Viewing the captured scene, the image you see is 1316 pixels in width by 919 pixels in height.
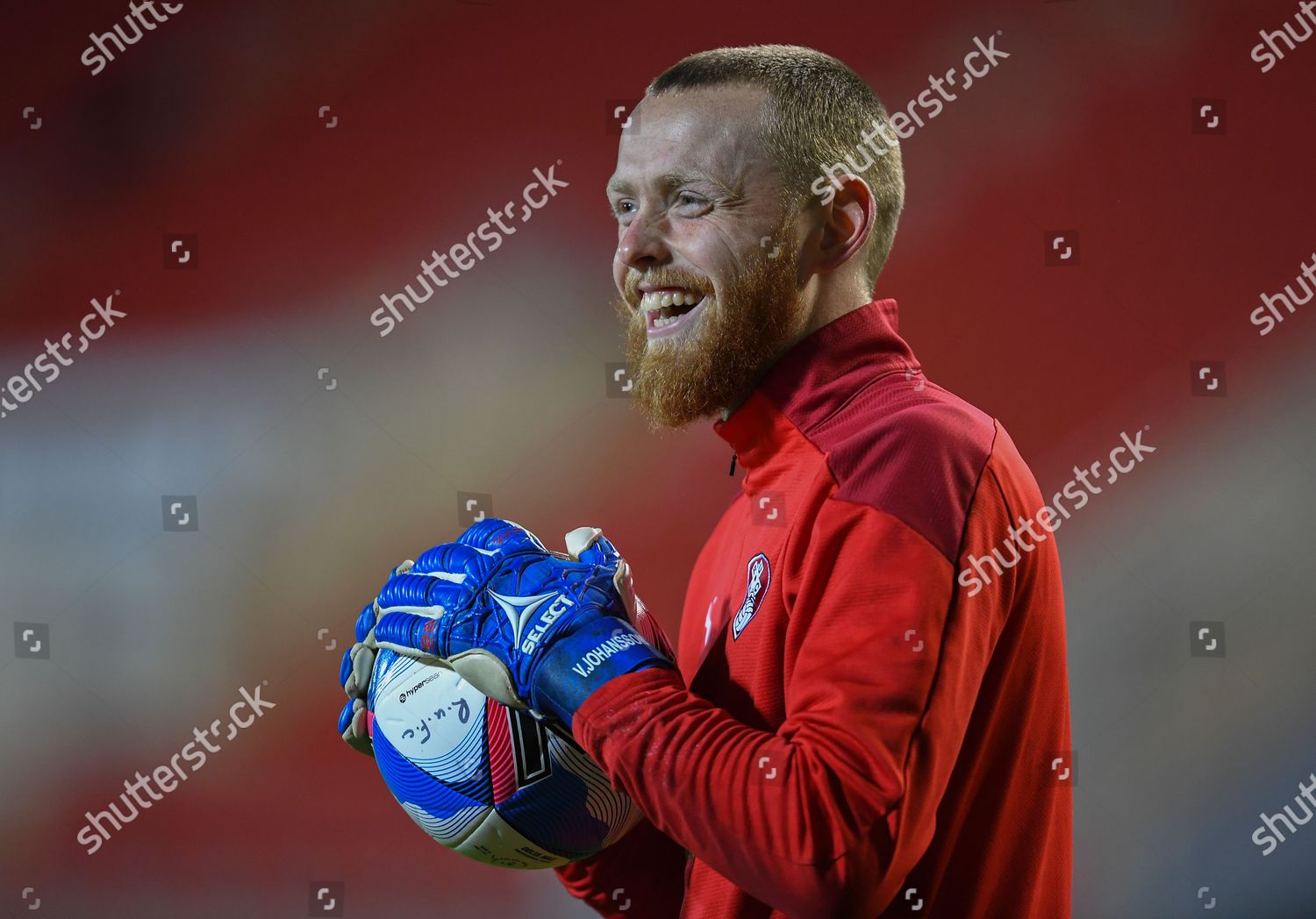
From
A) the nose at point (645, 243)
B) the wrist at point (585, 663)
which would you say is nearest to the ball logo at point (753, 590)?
the wrist at point (585, 663)

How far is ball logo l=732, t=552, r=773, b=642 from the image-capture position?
1124 millimetres

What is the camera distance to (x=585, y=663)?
104 centimetres

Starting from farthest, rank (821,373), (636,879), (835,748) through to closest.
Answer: (636,879), (821,373), (835,748)

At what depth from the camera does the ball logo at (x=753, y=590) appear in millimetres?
1124

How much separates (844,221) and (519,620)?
54 cm

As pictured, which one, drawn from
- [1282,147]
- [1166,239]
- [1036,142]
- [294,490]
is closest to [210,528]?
[294,490]

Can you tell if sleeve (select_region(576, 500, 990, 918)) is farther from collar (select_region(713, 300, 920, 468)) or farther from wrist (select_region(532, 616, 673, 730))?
collar (select_region(713, 300, 920, 468))

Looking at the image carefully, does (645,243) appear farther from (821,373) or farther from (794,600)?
(794,600)

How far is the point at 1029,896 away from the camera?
42.9 inches

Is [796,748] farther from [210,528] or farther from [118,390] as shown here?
[118,390]

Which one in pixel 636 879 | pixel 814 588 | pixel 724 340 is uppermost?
pixel 724 340

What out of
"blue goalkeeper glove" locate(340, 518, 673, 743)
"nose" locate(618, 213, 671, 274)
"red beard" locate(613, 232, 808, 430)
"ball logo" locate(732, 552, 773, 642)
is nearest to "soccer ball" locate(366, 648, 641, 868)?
"blue goalkeeper glove" locate(340, 518, 673, 743)

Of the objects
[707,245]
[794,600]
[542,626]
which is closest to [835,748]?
[794,600]

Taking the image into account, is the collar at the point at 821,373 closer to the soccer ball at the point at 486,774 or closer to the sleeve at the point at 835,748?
the sleeve at the point at 835,748
